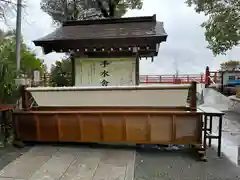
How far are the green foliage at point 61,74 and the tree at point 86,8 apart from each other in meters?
2.56

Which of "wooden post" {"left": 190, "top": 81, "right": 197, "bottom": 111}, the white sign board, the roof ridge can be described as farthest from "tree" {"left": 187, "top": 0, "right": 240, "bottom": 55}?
"wooden post" {"left": 190, "top": 81, "right": 197, "bottom": 111}

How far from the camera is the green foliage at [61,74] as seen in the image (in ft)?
40.2

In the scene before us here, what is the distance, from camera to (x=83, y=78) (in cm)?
667

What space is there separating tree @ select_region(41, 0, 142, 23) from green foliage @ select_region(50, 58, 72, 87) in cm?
256

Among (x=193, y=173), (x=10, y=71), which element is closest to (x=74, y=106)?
(x=10, y=71)

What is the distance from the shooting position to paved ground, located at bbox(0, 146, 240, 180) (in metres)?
3.49

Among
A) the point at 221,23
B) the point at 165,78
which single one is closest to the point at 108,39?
the point at 221,23

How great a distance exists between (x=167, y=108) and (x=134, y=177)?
6.23 feet

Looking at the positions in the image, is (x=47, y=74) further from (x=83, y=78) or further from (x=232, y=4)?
(x=232, y=4)

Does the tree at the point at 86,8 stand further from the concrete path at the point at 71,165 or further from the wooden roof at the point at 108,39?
the concrete path at the point at 71,165

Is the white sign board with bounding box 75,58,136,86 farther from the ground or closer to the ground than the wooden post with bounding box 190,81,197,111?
farther from the ground

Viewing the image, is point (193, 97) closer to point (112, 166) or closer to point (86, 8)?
point (112, 166)

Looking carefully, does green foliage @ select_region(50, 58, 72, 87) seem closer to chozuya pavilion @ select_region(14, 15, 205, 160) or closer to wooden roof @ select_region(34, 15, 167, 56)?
wooden roof @ select_region(34, 15, 167, 56)

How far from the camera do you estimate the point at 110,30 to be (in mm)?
6625
